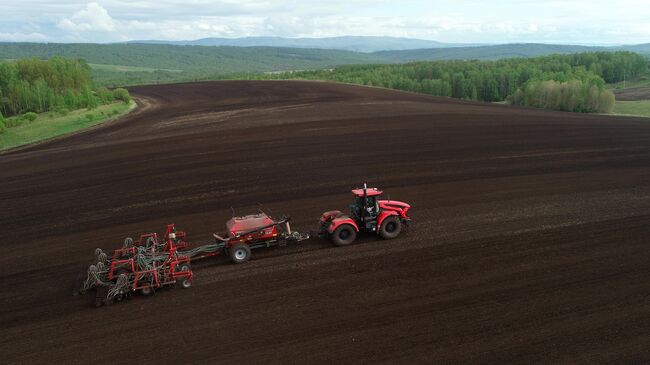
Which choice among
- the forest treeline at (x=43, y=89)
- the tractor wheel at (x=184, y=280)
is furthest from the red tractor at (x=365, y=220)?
the forest treeline at (x=43, y=89)

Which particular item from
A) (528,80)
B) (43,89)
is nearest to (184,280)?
(43,89)

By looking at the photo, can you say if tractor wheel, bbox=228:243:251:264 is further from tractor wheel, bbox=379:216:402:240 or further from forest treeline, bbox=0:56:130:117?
forest treeline, bbox=0:56:130:117

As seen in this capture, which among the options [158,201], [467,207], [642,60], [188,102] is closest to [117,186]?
[158,201]

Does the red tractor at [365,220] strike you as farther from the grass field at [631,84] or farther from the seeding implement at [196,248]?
the grass field at [631,84]

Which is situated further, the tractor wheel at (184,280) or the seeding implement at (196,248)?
the tractor wheel at (184,280)

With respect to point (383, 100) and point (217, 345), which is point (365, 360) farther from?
point (383, 100)

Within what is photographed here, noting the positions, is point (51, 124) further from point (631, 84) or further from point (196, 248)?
point (631, 84)

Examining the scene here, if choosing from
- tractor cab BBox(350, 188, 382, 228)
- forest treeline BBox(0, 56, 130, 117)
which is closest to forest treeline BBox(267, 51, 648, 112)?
forest treeline BBox(0, 56, 130, 117)
